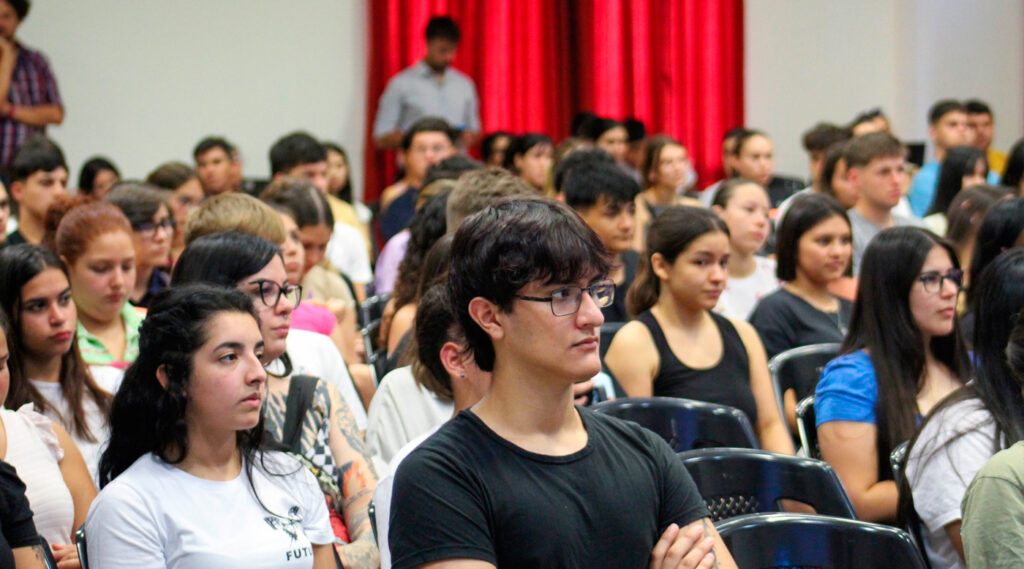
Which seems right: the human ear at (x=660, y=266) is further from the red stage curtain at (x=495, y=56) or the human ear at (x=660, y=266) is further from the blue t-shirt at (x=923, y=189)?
the red stage curtain at (x=495, y=56)

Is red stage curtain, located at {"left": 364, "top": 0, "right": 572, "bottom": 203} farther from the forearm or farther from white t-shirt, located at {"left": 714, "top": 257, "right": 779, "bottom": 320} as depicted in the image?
white t-shirt, located at {"left": 714, "top": 257, "right": 779, "bottom": 320}

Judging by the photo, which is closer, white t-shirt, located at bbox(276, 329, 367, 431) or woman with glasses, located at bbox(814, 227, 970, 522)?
woman with glasses, located at bbox(814, 227, 970, 522)

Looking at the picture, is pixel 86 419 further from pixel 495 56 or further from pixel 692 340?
pixel 495 56

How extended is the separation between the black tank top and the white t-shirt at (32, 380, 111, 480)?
156 centimetres

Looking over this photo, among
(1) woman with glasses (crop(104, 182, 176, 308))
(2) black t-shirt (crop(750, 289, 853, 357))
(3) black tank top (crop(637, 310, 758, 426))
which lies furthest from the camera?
(2) black t-shirt (crop(750, 289, 853, 357))

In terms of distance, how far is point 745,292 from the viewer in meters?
4.95

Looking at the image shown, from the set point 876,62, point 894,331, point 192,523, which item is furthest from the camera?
point 876,62

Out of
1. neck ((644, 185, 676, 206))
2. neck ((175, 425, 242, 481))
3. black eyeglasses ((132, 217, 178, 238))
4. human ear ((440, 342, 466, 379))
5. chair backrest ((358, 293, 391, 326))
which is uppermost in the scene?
black eyeglasses ((132, 217, 178, 238))

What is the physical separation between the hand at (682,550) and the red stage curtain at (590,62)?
7527mm

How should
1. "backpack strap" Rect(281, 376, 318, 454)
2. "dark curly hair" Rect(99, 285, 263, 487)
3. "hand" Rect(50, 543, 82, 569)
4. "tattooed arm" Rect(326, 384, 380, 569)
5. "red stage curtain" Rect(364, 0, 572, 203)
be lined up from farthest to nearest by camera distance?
"red stage curtain" Rect(364, 0, 572, 203), "backpack strap" Rect(281, 376, 318, 454), "tattooed arm" Rect(326, 384, 380, 569), "hand" Rect(50, 543, 82, 569), "dark curly hair" Rect(99, 285, 263, 487)

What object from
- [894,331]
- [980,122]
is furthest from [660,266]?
[980,122]

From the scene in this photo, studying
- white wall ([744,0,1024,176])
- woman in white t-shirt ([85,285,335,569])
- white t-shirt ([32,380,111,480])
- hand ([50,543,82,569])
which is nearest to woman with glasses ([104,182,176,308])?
white t-shirt ([32,380,111,480])

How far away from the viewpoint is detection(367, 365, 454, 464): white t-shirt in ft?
9.35

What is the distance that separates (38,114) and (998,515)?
6.43m
